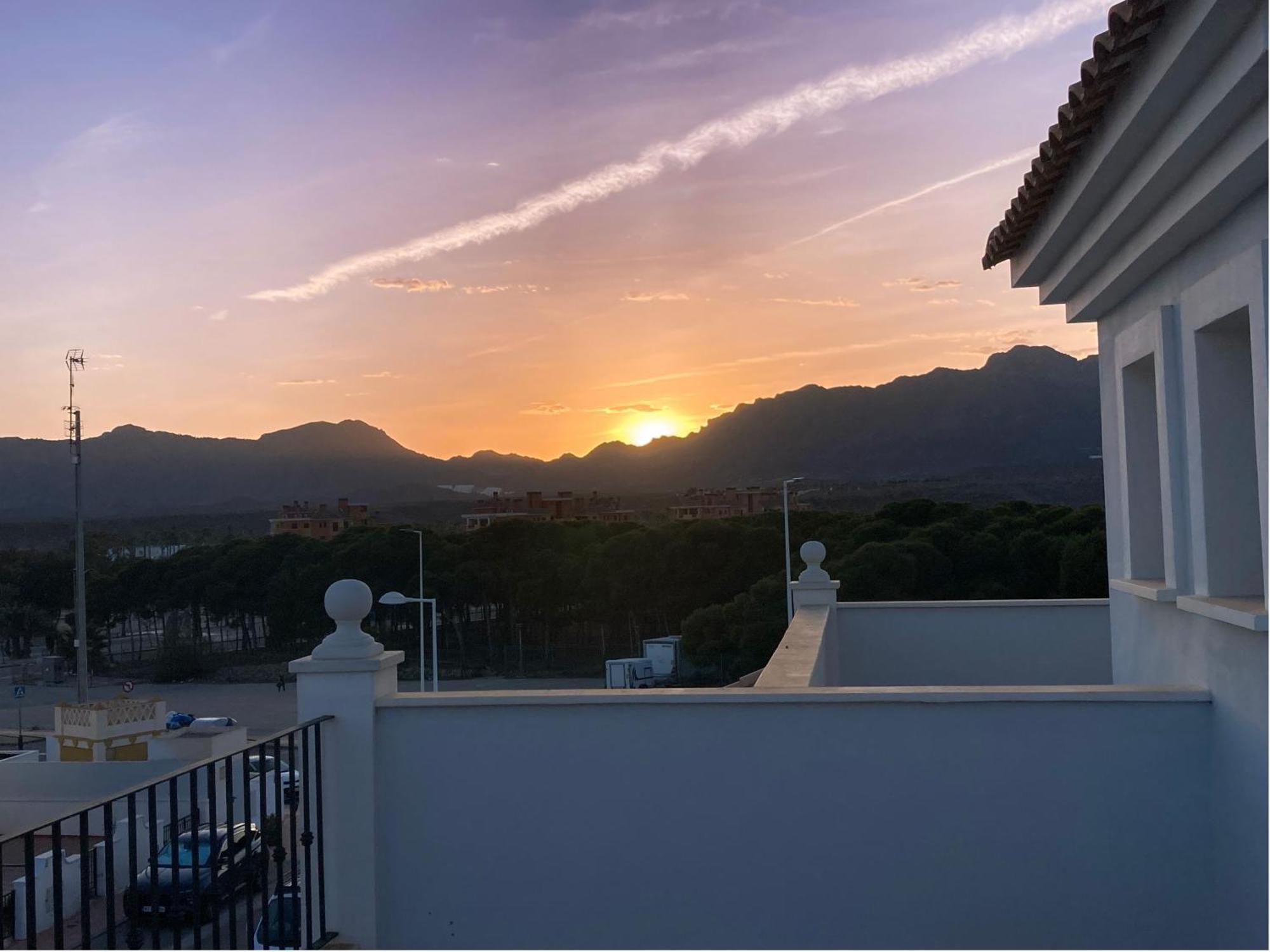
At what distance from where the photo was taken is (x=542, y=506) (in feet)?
208

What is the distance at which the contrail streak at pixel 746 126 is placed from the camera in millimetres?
7098

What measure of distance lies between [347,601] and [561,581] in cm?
4083

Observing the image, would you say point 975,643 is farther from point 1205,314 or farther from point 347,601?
point 347,601

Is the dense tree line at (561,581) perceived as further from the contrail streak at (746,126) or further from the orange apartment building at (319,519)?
the contrail streak at (746,126)

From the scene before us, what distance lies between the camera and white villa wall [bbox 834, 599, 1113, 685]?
748 cm

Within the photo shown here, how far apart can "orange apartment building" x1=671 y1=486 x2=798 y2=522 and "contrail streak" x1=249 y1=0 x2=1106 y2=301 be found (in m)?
28.9

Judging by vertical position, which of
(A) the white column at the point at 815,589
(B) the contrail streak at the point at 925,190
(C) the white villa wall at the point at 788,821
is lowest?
(C) the white villa wall at the point at 788,821

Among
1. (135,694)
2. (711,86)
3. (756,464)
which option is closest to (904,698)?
(711,86)

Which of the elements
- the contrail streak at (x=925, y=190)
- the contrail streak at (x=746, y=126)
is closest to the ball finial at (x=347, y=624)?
the contrail streak at (x=746, y=126)

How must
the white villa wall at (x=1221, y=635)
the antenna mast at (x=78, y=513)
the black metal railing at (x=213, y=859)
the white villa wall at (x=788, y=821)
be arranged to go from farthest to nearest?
1. the antenna mast at (x=78, y=513)
2. the white villa wall at (x=788, y=821)
3. the white villa wall at (x=1221, y=635)
4. the black metal railing at (x=213, y=859)

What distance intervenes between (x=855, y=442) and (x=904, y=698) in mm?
73343

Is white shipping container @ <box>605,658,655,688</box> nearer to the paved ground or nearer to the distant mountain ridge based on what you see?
the paved ground

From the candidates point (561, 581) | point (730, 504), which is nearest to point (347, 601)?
point (561, 581)

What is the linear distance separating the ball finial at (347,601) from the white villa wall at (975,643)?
4.36m
